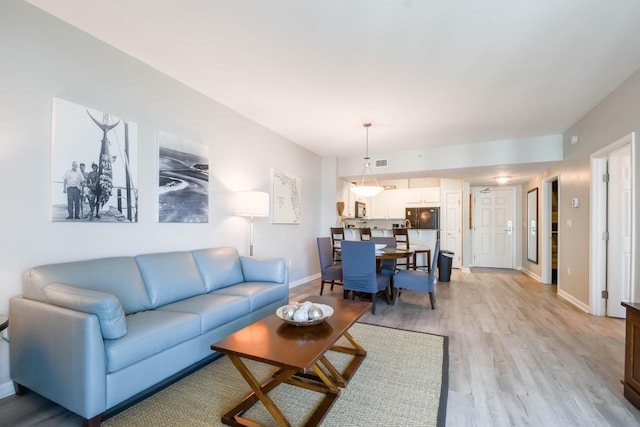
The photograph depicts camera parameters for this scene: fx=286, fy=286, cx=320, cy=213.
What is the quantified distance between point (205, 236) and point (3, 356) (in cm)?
174

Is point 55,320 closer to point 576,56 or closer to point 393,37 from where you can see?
point 393,37

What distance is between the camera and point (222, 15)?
78.7 inches

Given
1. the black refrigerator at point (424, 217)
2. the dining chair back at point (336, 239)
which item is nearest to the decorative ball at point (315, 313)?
the dining chair back at point (336, 239)

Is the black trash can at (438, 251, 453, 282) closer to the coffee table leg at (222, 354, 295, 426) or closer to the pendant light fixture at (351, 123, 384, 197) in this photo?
the pendant light fixture at (351, 123, 384, 197)

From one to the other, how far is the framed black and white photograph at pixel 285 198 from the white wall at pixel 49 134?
741mm

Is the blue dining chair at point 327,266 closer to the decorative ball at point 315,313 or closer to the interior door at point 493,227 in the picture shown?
the decorative ball at point 315,313

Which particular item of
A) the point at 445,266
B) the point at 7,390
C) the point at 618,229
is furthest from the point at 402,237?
the point at 7,390

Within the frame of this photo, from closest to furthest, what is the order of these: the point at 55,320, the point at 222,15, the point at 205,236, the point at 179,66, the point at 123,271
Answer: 1. the point at 55,320
2. the point at 222,15
3. the point at 123,271
4. the point at 179,66
5. the point at 205,236

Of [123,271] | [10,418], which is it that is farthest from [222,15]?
[10,418]

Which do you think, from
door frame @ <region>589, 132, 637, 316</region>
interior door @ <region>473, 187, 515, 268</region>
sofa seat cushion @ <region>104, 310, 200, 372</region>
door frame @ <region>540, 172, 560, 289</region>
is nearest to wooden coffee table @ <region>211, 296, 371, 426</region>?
sofa seat cushion @ <region>104, 310, 200, 372</region>

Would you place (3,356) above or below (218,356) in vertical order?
above

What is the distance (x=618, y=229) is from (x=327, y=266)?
3557 millimetres

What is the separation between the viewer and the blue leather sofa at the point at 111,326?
148 cm

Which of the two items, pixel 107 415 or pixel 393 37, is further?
pixel 393 37
